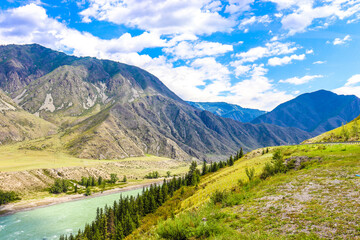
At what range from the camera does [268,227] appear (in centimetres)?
1244

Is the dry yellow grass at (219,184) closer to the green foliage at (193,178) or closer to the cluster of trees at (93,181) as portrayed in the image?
the green foliage at (193,178)

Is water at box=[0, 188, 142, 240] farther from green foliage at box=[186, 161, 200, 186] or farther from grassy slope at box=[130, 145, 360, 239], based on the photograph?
grassy slope at box=[130, 145, 360, 239]

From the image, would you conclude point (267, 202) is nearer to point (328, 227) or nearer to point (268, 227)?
point (268, 227)

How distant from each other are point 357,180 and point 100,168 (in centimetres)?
19195

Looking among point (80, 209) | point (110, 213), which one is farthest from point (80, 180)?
point (110, 213)

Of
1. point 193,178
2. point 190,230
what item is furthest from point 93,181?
point 190,230

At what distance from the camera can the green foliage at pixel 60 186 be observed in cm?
12925

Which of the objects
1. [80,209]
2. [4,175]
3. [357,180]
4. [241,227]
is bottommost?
[80,209]

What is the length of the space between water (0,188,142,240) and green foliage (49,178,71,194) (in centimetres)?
2236

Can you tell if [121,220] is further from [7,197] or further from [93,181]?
[93,181]

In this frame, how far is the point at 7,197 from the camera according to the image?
354 feet

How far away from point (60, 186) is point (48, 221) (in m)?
55.2

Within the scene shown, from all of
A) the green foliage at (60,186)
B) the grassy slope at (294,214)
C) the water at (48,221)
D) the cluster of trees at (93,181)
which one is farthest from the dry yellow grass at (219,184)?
the cluster of trees at (93,181)

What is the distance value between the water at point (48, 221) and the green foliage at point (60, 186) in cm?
2236
